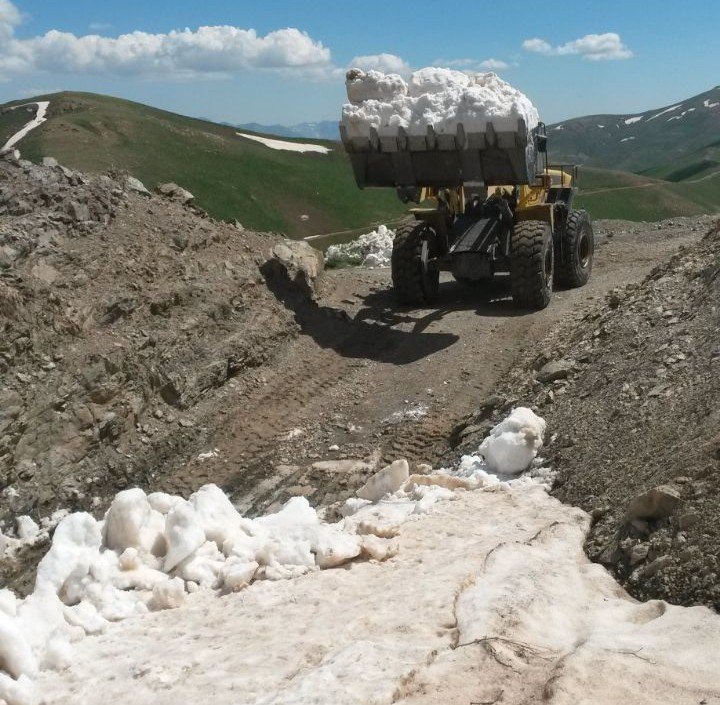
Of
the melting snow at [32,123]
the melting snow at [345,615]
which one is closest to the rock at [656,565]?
the melting snow at [345,615]

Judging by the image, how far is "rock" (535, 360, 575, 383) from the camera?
11312 millimetres

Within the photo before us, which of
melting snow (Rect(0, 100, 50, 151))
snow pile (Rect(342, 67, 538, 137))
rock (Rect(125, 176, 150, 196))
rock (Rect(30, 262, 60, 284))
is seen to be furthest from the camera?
melting snow (Rect(0, 100, 50, 151))

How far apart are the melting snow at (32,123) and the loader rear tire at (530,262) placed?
136 ft

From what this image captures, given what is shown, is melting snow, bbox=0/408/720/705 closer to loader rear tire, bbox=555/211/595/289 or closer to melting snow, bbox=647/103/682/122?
loader rear tire, bbox=555/211/595/289

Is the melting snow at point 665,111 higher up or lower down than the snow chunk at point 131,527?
higher up

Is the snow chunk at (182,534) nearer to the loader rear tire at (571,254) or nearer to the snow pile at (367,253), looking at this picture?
the loader rear tire at (571,254)

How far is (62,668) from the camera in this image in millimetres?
5758

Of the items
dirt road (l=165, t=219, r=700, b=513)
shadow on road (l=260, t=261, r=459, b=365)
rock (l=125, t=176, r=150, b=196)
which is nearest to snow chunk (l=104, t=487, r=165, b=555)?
dirt road (l=165, t=219, r=700, b=513)

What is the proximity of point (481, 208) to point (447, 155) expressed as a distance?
2155 mm

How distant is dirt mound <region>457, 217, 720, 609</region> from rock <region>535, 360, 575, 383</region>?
0.01m

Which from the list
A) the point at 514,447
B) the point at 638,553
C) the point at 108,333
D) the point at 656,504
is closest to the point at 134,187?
the point at 108,333

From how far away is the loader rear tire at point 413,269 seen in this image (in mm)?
16406

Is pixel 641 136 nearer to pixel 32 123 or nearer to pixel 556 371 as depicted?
pixel 32 123

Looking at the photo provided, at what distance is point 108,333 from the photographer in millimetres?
11953
